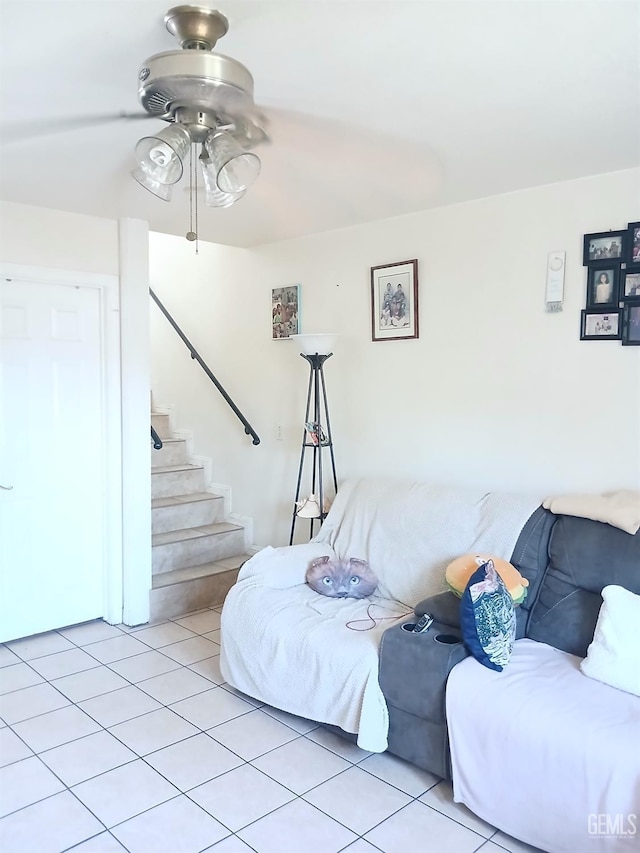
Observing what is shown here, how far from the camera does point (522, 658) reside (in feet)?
7.65

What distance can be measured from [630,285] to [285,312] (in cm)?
206

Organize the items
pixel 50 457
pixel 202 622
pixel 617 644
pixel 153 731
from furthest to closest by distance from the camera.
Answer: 1. pixel 202 622
2. pixel 50 457
3. pixel 153 731
4. pixel 617 644

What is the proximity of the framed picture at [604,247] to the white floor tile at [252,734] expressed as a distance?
235 centimetres

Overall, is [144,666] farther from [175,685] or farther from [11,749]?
[11,749]

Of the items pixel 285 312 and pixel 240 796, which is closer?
pixel 240 796

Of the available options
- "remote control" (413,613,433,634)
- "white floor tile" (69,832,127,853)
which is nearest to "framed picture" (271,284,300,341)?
"remote control" (413,613,433,634)

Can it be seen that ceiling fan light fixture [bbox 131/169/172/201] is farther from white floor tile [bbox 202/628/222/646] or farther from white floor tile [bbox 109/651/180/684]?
white floor tile [bbox 202/628/222/646]

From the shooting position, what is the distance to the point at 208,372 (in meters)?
4.51

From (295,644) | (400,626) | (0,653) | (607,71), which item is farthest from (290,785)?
(607,71)

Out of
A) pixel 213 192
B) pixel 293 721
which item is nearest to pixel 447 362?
pixel 213 192

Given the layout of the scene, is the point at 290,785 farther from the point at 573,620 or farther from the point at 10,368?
the point at 10,368

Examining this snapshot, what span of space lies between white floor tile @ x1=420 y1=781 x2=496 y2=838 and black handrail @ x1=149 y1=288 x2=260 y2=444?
2471mm

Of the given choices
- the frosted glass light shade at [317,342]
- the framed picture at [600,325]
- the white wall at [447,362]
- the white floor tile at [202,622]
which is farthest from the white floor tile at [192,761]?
Result: the framed picture at [600,325]

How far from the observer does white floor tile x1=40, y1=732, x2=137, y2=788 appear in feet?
7.73
